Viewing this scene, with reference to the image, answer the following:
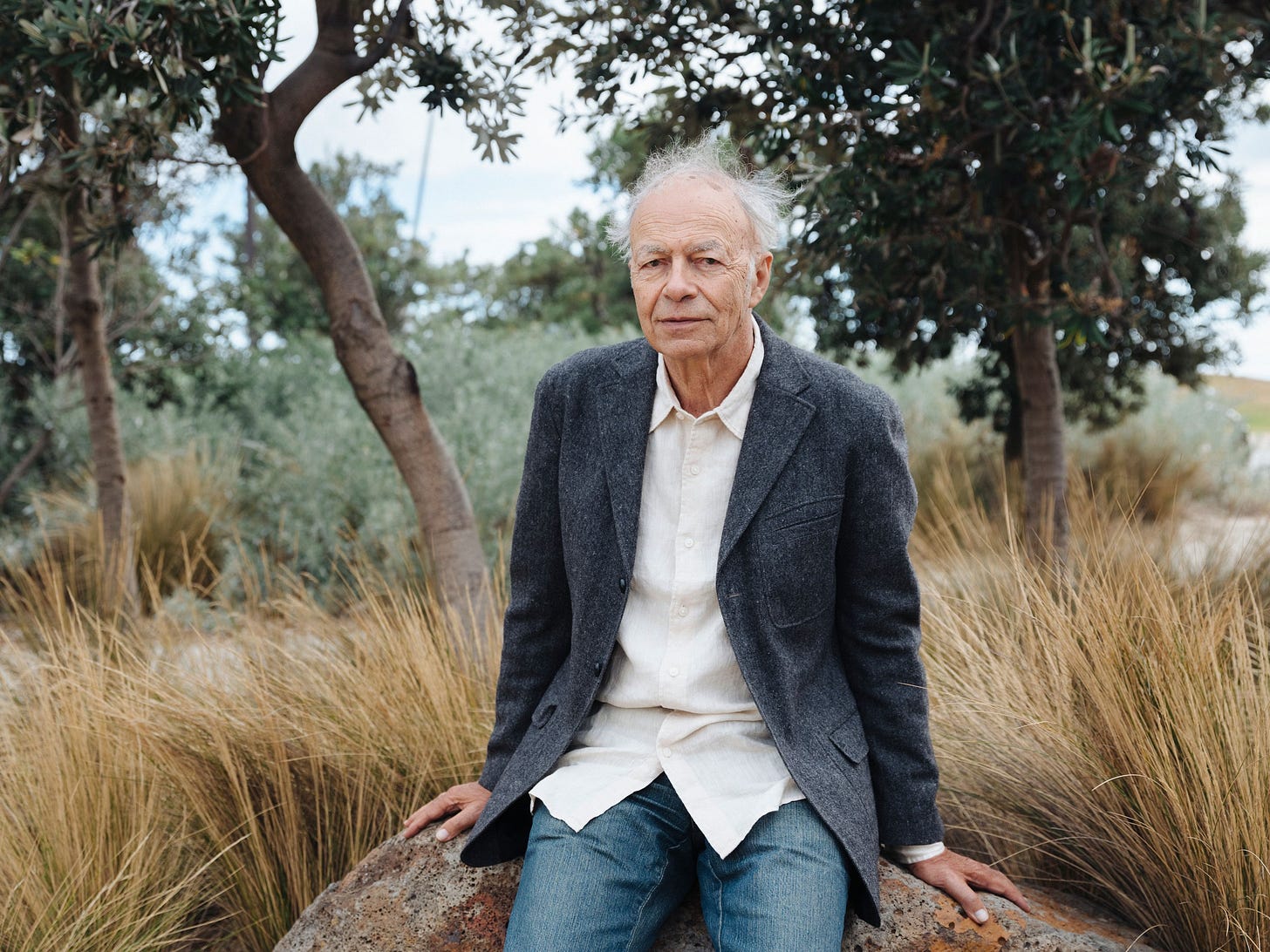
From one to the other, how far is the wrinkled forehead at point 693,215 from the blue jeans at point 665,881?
1030 millimetres

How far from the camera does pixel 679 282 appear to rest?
199 cm

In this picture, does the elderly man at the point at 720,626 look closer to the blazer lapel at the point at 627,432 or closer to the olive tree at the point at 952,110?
the blazer lapel at the point at 627,432

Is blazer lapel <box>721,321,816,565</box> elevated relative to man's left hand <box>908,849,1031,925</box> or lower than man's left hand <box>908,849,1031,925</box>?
elevated

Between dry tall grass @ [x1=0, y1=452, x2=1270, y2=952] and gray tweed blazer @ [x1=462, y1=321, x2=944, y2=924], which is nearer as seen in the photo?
gray tweed blazer @ [x1=462, y1=321, x2=944, y2=924]

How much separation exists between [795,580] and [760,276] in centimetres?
62

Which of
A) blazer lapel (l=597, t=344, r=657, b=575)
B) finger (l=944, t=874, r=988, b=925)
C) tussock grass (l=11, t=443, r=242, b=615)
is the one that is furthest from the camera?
tussock grass (l=11, t=443, r=242, b=615)

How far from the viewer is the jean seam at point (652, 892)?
1.90 metres

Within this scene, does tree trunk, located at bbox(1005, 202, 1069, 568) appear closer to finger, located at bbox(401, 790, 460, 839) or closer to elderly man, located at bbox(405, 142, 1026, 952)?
elderly man, located at bbox(405, 142, 1026, 952)

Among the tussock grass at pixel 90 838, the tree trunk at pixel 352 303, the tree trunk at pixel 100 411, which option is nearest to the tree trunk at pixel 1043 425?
the tree trunk at pixel 352 303

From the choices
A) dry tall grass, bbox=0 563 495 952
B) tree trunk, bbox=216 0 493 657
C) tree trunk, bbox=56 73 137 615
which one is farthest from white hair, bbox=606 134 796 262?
tree trunk, bbox=56 73 137 615

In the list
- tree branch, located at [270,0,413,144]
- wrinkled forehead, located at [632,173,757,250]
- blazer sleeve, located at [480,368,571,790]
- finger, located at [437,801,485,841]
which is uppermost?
tree branch, located at [270,0,413,144]

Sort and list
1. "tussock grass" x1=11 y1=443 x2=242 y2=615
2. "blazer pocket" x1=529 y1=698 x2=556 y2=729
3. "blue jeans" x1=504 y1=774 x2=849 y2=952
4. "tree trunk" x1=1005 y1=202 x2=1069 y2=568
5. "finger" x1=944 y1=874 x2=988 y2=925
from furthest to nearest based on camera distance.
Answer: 1. "tussock grass" x1=11 y1=443 x2=242 y2=615
2. "tree trunk" x1=1005 y1=202 x2=1069 y2=568
3. "blazer pocket" x1=529 y1=698 x2=556 y2=729
4. "finger" x1=944 y1=874 x2=988 y2=925
5. "blue jeans" x1=504 y1=774 x2=849 y2=952

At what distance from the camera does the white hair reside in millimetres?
2088

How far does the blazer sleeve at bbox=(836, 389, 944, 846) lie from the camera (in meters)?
2.03
